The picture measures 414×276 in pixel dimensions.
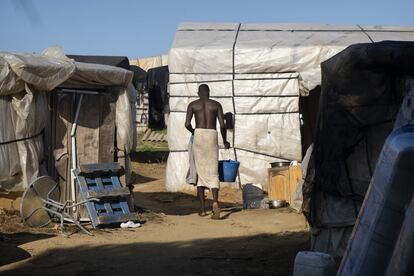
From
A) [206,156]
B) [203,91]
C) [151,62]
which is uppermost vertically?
[151,62]

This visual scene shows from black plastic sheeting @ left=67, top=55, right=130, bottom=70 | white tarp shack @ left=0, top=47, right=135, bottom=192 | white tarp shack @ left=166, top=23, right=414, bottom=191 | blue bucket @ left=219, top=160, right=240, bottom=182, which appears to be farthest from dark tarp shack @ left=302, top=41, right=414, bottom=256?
black plastic sheeting @ left=67, top=55, right=130, bottom=70

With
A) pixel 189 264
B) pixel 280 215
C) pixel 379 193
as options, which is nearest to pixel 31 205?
pixel 189 264

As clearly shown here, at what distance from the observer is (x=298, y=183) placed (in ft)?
31.8

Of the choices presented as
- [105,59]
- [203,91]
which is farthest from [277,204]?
[105,59]

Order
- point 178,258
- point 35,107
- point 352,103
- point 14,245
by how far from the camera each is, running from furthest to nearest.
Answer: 1. point 35,107
2. point 14,245
3. point 178,258
4. point 352,103

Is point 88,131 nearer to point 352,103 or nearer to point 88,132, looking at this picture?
point 88,132

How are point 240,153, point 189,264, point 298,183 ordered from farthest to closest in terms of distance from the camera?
point 240,153 < point 298,183 < point 189,264

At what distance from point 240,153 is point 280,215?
10.3 feet

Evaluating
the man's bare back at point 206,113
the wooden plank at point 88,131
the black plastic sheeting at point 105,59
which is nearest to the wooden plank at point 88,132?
the wooden plank at point 88,131

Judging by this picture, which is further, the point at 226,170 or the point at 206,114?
the point at 226,170

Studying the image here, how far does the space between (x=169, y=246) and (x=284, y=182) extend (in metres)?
3.41

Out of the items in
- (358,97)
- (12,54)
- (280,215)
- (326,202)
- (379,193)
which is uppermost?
(12,54)

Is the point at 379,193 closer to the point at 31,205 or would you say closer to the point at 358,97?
the point at 358,97

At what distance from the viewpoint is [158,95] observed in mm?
22625
